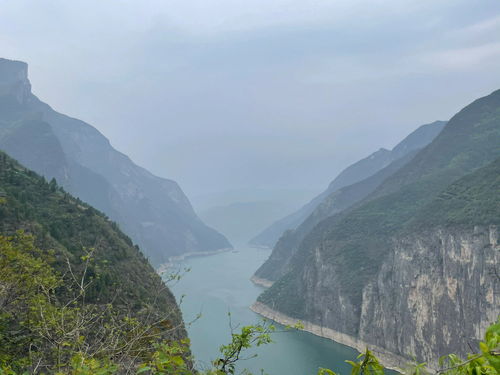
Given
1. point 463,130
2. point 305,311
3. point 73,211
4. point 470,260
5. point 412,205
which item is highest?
point 463,130

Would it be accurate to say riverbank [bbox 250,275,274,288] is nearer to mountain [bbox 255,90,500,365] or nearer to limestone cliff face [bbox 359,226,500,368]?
mountain [bbox 255,90,500,365]

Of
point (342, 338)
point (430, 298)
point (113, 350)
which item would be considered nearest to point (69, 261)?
point (113, 350)

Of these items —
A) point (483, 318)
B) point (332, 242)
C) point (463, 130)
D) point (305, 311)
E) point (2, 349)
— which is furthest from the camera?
point (463, 130)

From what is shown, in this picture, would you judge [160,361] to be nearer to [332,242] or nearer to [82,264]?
[82,264]

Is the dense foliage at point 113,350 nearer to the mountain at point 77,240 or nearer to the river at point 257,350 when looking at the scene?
the mountain at point 77,240

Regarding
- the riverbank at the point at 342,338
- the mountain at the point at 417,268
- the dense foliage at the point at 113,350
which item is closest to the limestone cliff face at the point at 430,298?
the mountain at the point at 417,268

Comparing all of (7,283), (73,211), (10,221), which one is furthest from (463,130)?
(7,283)
